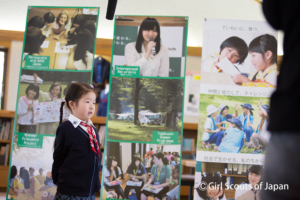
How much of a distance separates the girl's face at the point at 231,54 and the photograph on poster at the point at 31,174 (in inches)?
80.7

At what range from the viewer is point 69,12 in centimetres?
317

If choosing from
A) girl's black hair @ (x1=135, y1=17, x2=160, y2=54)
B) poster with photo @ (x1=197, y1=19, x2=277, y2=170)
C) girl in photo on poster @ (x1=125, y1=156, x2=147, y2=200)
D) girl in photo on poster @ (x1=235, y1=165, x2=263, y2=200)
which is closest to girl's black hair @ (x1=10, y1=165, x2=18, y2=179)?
girl in photo on poster @ (x1=125, y1=156, x2=147, y2=200)

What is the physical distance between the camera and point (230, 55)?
3.04 m

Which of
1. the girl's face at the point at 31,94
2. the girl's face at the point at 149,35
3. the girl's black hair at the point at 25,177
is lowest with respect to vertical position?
the girl's black hair at the point at 25,177

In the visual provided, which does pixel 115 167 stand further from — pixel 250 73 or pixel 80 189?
pixel 250 73

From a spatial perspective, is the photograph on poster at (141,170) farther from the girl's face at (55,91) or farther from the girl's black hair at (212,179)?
the girl's face at (55,91)

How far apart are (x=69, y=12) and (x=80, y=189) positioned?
2.04 metres

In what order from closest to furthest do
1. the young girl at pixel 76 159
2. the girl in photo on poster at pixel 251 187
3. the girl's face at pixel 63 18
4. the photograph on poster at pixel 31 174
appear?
1. the young girl at pixel 76 159
2. the girl in photo on poster at pixel 251 187
3. the photograph on poster at pixel 31 174
4. the girl's face at pixel 63 18

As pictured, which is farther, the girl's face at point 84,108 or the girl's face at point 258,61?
the girl's face at point 258,61

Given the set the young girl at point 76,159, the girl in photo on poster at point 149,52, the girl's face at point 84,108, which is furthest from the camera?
the girl in photo on poster at point 149,52

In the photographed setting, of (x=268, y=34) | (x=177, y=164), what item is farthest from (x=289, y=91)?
(x=268, y=34)

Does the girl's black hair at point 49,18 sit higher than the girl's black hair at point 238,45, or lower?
higher

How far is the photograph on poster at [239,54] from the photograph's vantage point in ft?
9.81

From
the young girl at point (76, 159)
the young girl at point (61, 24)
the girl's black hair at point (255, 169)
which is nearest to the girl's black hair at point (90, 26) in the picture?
the young girl at point (61, 24)
